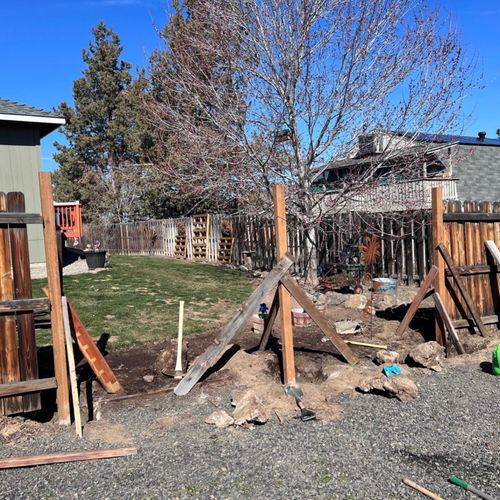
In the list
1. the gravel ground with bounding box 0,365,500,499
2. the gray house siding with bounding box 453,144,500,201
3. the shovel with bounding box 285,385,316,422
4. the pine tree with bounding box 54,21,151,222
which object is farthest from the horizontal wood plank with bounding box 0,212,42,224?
the pine tree with bounding box 54,21,151,222

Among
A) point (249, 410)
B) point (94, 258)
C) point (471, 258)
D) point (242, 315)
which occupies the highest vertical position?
point (471, 258)

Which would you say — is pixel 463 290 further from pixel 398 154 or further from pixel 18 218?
pixel 18 218

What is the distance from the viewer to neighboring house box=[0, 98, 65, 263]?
12.7m

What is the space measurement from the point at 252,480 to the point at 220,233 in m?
16.3

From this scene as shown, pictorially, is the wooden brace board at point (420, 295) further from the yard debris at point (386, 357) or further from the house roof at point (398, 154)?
the house roof at point (398, 154)

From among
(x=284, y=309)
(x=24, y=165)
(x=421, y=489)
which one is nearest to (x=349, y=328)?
(x=284, y=309)

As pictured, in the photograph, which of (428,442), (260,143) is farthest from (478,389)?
A: (260,143)

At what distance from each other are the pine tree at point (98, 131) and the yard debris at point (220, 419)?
32205 mm

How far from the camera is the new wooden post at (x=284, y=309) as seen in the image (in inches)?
220

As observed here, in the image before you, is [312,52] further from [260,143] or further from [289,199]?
[289,199]

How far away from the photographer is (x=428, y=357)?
6.19 metres

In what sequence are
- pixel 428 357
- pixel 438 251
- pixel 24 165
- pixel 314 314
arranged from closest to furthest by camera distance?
pixel 314 314 < pixel 428 357 < pixel 438 251 < pixel 24 165

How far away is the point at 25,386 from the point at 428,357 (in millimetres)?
4414

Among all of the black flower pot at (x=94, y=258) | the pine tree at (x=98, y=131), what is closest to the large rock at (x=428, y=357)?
the black flower pot at (x=94, y=258)
